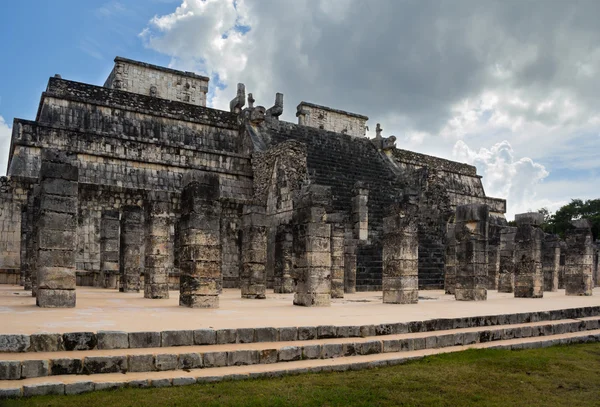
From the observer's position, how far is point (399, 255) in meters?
14.1

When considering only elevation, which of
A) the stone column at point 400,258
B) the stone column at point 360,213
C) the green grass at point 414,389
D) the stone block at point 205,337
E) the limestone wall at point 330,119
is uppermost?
the limestone wall at point 330,119

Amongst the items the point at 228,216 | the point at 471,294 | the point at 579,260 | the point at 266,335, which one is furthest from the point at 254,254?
the point at 579,260

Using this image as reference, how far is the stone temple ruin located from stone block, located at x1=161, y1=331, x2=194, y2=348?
4.23m

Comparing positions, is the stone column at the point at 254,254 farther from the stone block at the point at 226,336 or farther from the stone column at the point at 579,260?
the stone column at the point at 579,260

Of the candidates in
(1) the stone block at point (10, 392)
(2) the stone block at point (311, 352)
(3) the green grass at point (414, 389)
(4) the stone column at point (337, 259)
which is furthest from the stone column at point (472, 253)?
(1) the stone block at point (10, 392)

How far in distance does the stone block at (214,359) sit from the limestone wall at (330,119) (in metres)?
30.6

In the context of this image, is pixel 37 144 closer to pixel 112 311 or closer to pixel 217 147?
pixel 217 147

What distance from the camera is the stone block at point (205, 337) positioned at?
6.88 metres

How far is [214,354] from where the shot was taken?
643 cm

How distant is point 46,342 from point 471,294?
11.8 m

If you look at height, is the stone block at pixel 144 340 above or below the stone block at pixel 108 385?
above

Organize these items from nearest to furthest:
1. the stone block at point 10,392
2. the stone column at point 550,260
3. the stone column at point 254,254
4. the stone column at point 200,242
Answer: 1. the stone block at point 10,392
2. the stone column at point 200,242
3. the stone column at point 254,254
4. the stone column at point 550,260

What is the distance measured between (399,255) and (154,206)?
20.2ft

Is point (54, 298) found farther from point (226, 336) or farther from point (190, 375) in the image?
point (190, 375)
